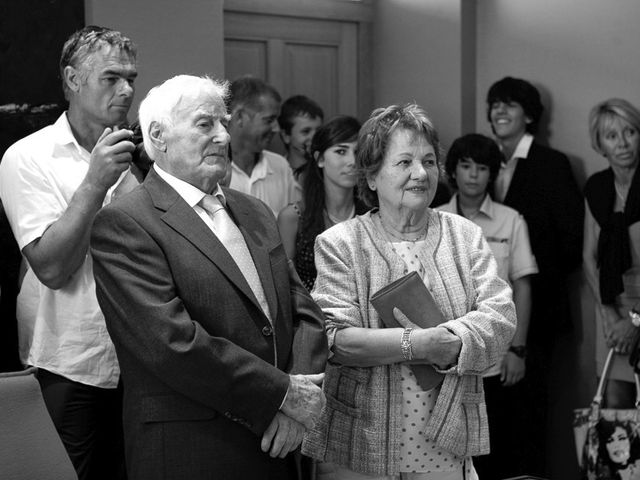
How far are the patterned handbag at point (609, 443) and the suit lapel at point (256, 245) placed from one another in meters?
1.89

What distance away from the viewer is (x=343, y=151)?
3787mm

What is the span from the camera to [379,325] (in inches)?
109

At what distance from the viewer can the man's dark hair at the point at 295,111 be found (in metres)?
4.79

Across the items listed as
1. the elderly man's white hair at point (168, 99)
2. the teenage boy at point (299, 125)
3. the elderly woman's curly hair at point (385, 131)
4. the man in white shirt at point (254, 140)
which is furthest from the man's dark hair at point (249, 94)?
the elderly man's white hair at point (168, 99)

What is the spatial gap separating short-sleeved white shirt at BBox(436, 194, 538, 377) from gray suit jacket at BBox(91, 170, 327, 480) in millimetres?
2111

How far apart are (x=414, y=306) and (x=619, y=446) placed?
160 centimetres

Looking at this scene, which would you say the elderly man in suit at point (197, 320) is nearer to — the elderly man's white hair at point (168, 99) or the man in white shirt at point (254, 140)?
the elderly man's white hair at point (168, 99)

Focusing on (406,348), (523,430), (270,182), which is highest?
(270,182)

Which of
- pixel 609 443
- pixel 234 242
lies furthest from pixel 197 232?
pixel 609 443

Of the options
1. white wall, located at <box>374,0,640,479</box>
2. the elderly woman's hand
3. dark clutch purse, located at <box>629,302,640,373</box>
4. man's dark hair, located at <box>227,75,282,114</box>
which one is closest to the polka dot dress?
the elderly woman's hand

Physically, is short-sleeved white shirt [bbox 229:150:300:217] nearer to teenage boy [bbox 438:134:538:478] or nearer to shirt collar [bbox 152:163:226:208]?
teenage boy [bbox 438:134:538:478]

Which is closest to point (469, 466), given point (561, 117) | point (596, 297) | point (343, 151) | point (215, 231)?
point (215, 231)

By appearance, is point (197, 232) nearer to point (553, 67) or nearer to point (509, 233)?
point (509, 233)

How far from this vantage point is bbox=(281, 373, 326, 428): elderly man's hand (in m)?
2.43
